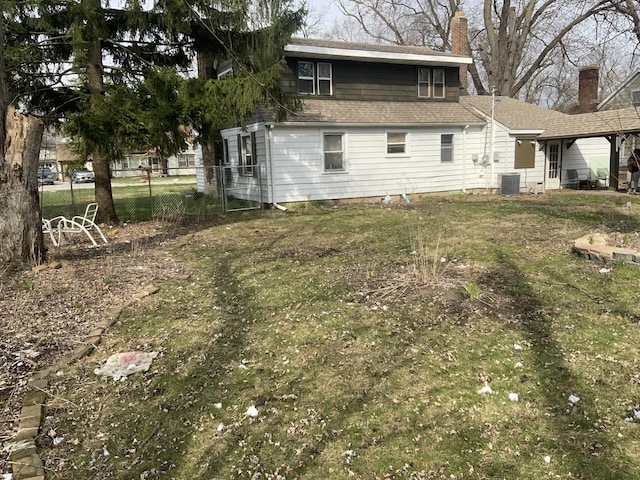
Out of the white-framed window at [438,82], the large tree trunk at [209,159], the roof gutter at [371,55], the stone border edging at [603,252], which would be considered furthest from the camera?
the white-framed window at [438,82]

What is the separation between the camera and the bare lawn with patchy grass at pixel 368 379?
2713 millimetres

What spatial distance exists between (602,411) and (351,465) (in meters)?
1.70

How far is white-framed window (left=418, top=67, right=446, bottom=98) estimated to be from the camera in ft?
57.9

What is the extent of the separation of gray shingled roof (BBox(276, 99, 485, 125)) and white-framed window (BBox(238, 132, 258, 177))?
173cm

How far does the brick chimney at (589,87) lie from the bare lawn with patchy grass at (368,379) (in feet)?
69.0

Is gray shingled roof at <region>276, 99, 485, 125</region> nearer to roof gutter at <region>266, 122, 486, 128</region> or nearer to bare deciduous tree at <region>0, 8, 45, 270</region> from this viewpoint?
roof gutter at <region>266, 122, 486, 128</region>

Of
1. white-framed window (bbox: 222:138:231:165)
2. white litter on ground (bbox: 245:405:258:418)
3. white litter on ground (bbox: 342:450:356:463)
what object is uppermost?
white-framed window (bbox: 222:138:231:165)

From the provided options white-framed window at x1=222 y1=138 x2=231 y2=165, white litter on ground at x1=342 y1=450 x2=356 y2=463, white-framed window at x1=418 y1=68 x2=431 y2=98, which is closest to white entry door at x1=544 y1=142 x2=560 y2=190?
white-framed window at x1=418 y1=68 x2=431 y2=98

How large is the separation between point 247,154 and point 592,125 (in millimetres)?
12610

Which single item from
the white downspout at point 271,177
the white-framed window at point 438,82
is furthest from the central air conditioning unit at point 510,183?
the white downspout at point 271,177

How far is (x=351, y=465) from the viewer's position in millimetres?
2658

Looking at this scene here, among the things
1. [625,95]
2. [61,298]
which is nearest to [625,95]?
[625,95]

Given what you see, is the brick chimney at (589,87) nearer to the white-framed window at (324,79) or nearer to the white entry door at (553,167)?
the white entry door at (553,167)

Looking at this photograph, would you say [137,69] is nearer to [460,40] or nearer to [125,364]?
[125,364]
